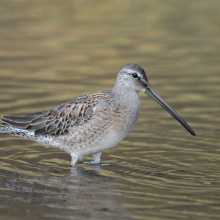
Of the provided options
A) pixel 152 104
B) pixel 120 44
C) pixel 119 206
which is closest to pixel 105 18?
pixel 120 44

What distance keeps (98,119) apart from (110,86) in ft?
15.5

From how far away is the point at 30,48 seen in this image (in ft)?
51.9

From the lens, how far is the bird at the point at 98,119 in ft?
25.7

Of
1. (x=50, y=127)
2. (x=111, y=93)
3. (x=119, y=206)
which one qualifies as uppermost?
(x=111, y=93)

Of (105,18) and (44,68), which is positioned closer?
(44,68)

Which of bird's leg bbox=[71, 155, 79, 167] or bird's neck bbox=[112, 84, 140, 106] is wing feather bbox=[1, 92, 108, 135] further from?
bird's leg bbox=[71, 155, 79, 167]

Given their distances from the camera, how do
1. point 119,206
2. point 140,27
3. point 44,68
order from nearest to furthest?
point 119,206, point 44,68, point 140,27

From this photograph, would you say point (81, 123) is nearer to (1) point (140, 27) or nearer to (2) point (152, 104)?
(2) point (152, 104)

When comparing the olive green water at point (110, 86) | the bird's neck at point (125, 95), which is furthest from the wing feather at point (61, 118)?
the olive green water at point (110, 86)

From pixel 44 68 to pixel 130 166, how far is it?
21.2 ft

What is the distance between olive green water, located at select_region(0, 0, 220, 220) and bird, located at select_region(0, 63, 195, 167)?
1.30 feet

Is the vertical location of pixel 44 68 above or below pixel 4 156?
above

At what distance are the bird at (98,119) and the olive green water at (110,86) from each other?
1.30 feet

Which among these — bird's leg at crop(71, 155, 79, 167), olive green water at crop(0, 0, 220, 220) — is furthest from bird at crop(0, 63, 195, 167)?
olive green water at crop(0, 0, 220, 220)
